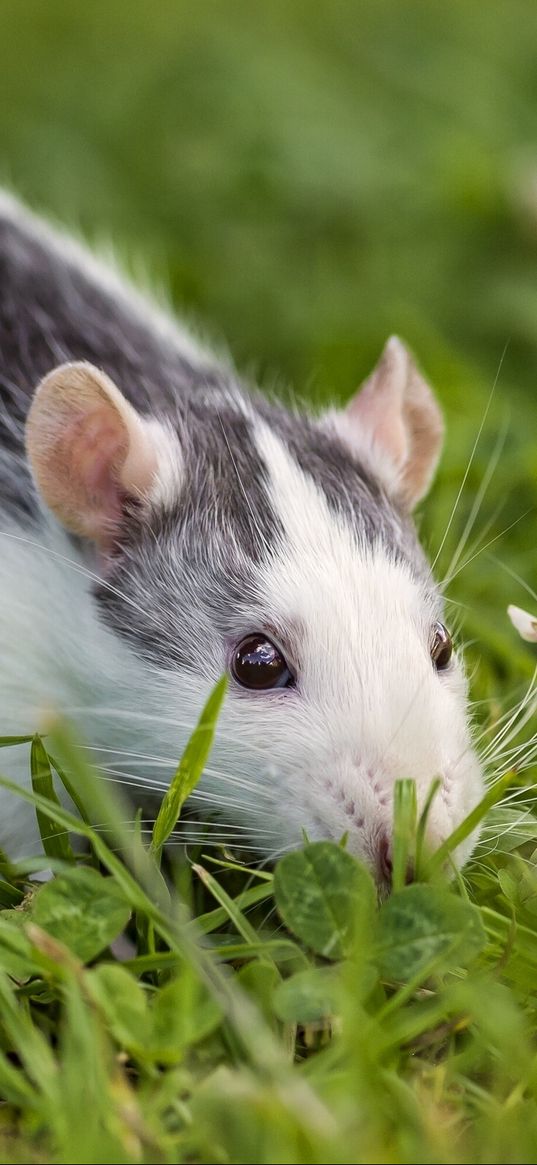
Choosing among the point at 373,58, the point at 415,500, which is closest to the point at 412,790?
the point at 415,500

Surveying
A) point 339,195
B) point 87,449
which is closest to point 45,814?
point 87,449

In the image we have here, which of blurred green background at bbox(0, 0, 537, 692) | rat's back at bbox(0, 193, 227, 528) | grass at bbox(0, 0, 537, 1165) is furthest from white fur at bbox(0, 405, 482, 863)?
blurred green background at bbox(0, 0, 537, 692)

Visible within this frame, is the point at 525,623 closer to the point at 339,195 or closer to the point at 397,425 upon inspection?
the point at 397,425

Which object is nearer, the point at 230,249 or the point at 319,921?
the point at 319,921

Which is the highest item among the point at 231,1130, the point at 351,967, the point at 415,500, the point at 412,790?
the point at 415,500

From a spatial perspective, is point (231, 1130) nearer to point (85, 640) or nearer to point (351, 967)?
point (351, 967)

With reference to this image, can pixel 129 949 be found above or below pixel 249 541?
below

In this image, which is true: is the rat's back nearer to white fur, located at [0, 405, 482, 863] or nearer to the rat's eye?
white fur, located at [0, 405, 482, 863]

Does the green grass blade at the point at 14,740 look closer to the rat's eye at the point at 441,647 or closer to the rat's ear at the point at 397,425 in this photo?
the rat's eye at the point at 441,647

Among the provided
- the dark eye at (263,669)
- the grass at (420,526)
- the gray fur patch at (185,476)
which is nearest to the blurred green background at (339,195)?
the grass at (420,526)
